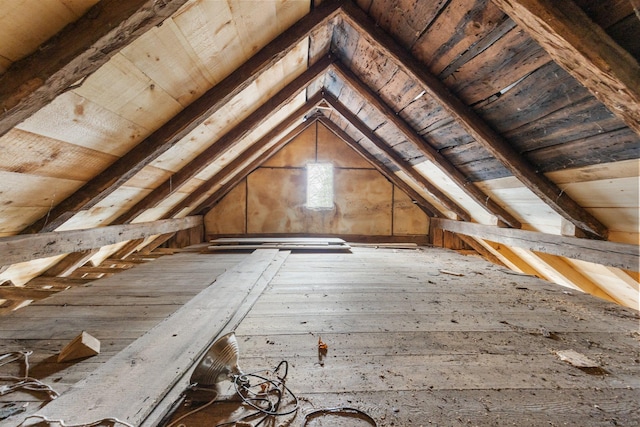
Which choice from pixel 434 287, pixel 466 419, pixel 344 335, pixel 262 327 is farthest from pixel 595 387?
pixel 262 327

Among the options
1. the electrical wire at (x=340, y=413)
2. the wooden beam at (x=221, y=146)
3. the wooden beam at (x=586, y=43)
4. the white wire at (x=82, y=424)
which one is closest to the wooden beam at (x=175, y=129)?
the wooden beam at (x=221, y=146)

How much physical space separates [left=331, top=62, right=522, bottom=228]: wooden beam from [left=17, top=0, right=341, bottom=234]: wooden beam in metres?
0.96

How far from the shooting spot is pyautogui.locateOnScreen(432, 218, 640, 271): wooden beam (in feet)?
6.48

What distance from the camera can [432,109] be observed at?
2455 millimetres

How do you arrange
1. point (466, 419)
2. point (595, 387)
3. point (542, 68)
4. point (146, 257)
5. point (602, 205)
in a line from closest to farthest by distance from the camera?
point (466, 419) → point (595, 387) → point (542, 68) → point (602, 205) → point (146, 257)

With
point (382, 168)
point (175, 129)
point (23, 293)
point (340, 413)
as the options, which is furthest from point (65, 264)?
point (382, 168)

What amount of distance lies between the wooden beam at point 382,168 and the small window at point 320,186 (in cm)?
60

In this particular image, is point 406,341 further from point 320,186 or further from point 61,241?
point 320,186

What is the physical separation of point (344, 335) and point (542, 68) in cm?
190

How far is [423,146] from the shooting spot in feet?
9.58

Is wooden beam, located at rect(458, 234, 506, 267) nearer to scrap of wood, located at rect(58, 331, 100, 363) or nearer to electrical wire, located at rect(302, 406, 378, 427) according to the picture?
electrical wire, located at rect(302, 406, 378, 427)

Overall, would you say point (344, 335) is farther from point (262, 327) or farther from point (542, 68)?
point (542, 68)

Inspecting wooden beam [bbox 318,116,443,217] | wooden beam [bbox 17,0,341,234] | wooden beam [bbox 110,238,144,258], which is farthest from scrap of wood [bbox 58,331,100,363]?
wooden beam [bbox 318,116,443,217]

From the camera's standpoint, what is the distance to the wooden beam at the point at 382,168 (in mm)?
4832
